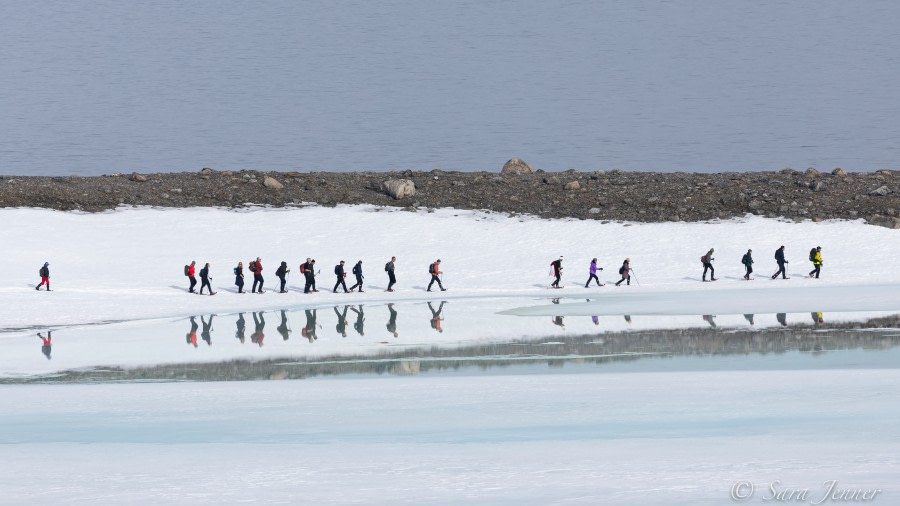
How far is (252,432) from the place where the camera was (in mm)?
14672

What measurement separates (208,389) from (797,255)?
97.1 ft

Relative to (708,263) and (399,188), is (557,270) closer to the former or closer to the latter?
(708,263)

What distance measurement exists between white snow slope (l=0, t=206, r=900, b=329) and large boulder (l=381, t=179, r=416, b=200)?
2.06 meters

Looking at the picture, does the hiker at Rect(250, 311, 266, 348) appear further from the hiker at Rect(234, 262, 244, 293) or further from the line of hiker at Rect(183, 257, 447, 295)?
the line of hiker at Rect(183, 257, 447, 295)

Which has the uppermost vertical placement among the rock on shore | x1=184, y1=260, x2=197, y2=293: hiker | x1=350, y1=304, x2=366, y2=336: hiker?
the rock on shore

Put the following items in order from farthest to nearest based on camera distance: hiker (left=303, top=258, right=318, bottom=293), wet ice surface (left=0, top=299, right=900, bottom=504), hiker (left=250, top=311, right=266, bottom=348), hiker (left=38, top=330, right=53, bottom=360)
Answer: hiker (left=303, top=258, right=318, bottom=293) → hiker (left=250, top=311, right=266, bottom=348) → hiker (left=38, top=330, right=53, bottom=360) → wet ice surface (left=0, top=299, right=900, bottom=504)

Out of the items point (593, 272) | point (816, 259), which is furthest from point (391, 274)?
point (816, 259)

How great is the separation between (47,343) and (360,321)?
299 inches

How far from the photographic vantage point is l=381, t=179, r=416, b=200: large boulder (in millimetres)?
51812

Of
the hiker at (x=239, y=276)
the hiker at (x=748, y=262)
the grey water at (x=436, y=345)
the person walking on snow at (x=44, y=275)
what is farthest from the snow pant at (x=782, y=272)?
the person walking on snow at (x=44, y=275)

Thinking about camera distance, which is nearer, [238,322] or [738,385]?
[738,385]

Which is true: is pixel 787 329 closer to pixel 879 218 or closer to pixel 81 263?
pixel 879 218

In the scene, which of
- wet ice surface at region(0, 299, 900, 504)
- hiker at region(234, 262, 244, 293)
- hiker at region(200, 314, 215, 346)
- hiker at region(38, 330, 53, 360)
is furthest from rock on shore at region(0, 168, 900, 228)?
hiker at region(38, 330, 53, 360)

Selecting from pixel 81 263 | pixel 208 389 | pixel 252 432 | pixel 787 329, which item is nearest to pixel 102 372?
Answer: pixel 208 389
